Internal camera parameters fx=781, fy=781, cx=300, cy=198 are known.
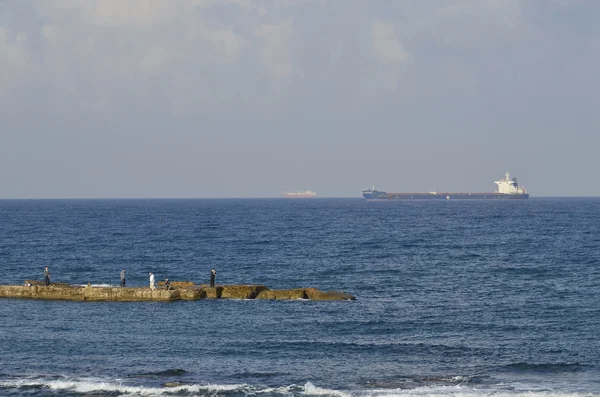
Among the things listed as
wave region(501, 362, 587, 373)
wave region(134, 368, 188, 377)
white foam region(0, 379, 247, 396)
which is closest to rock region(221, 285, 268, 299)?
wave region(134, 368, 188, 377)

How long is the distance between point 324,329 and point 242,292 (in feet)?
45.7

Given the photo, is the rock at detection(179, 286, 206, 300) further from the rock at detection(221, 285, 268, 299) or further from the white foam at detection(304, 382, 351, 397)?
the white foam at detection(304, 382, 351, 397)

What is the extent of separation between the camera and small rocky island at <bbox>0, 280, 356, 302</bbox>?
61719 millimetres

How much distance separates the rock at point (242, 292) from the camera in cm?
6234

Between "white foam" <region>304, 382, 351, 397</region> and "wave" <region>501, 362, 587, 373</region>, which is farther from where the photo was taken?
"wave" <region>501, 362, 587, 373</region>

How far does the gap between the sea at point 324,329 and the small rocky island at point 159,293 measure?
4.37ft

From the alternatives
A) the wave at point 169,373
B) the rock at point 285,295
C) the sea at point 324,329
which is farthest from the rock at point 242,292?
the wave at point 169,373

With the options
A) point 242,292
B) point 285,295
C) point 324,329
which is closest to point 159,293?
point 242,292

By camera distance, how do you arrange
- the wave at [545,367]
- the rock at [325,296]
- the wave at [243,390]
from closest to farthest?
the wave at [243,390] → the wave at [545,367] → the rock at [325,296]

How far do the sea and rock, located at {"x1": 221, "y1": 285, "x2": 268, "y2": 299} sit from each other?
4.81 feet

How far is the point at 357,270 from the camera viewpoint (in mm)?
80000

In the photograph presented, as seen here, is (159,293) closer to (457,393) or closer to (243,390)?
(243,390)

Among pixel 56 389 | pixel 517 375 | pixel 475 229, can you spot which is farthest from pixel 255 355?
pixel 475 229

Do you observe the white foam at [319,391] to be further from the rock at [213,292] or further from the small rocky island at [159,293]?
the rock at [213,292]
